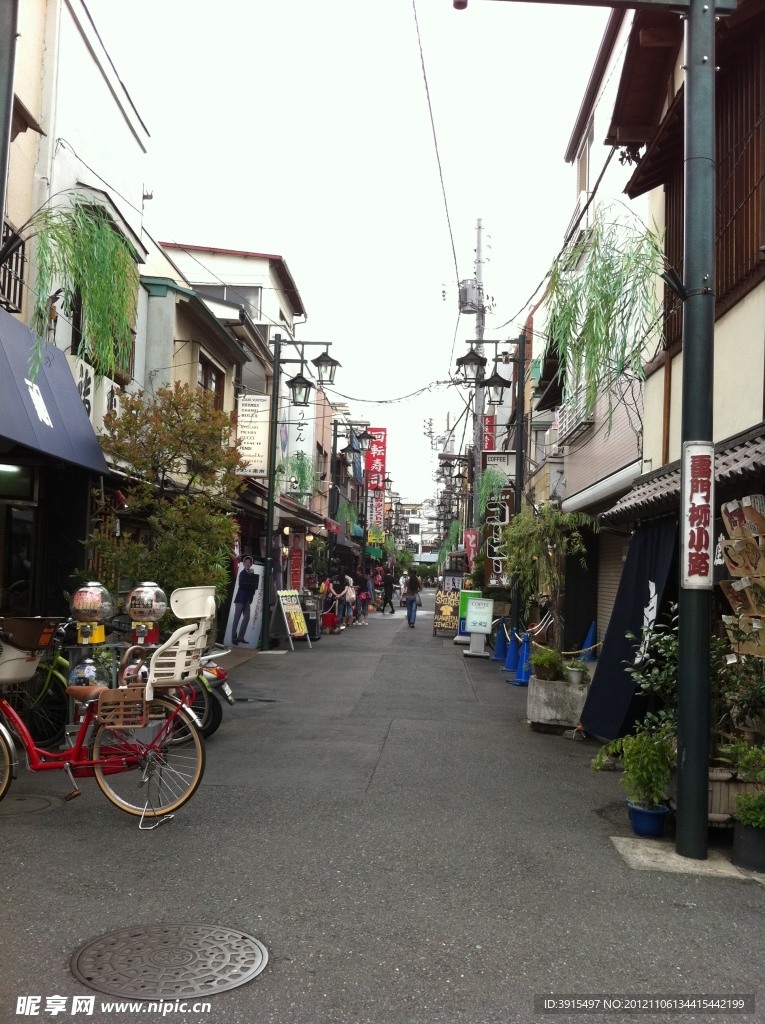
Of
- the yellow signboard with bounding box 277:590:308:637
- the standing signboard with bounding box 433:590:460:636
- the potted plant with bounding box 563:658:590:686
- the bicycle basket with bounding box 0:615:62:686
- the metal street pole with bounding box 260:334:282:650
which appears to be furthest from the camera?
the standing signboard with bounding box 433:590:460:636

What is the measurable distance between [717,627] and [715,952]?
4.82m

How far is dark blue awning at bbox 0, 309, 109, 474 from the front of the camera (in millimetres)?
8250

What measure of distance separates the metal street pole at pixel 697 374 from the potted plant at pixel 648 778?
0.31m

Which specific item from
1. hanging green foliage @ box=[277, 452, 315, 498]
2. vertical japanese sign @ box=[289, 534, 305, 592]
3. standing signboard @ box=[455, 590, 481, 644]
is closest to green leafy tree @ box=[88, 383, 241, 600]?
standing signboard @ box=[455, 590, 481, 644]

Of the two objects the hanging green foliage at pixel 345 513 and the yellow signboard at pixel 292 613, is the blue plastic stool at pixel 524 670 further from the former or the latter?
the hanging green foliage at pixel 345 513

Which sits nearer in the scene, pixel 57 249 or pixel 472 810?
pixel 57 249

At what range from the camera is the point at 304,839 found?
599cm

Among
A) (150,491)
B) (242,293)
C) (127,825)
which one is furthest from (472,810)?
(242,293)

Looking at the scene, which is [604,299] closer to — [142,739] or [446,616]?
[142,739]

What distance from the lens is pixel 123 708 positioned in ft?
20.7

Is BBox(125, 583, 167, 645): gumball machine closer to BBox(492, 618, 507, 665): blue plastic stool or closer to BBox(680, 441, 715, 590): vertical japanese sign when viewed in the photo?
BBox(680, 441, 715, 590): vertical japanese sign

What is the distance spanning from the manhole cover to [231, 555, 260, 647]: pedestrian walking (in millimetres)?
12786

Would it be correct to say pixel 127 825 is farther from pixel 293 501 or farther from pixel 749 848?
pixel 293 501

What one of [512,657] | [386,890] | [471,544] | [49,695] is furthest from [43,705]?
[471,544]
